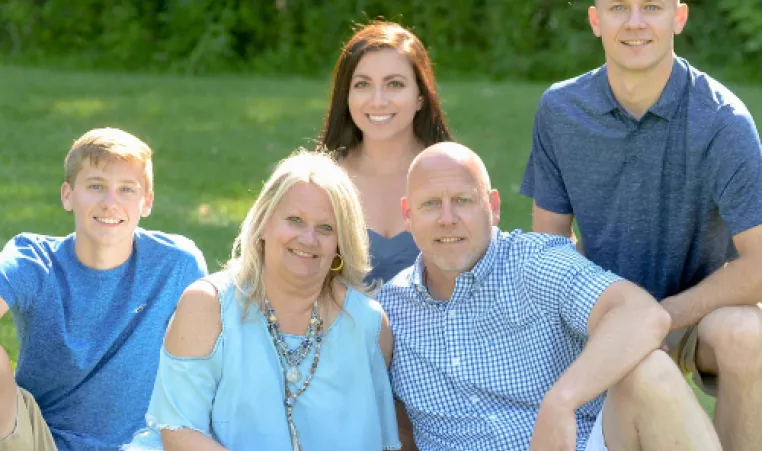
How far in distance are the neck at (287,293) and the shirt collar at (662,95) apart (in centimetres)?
119

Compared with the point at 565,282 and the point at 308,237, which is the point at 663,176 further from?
the point at 308,237

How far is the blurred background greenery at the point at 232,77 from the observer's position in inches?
351

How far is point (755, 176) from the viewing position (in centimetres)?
405

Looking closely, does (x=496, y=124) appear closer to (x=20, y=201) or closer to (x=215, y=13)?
(x=20, y=201)

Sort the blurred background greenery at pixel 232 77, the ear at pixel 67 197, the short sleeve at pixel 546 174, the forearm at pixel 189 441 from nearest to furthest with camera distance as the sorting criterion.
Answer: the forearm at pixel 189 441 < the ear at pixel 67 197 < the short sleeve at pixel 546 174 < the blurred background greenery at pixel 232 77

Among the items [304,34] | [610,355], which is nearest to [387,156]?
[610,355]

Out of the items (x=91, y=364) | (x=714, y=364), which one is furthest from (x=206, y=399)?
(x=714, y=364)

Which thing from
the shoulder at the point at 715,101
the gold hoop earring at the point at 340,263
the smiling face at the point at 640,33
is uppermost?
the smiling face at the point at 640,33

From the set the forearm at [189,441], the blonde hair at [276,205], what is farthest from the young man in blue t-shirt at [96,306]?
the forearm at [189,441]

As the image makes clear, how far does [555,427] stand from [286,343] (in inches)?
33.7

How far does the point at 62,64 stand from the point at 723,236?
1226 centimetres

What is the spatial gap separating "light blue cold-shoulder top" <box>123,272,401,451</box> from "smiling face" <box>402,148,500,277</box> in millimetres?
291

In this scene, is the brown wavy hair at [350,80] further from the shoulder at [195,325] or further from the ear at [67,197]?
the shoulder at [195,325]

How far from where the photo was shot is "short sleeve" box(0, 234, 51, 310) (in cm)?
396
